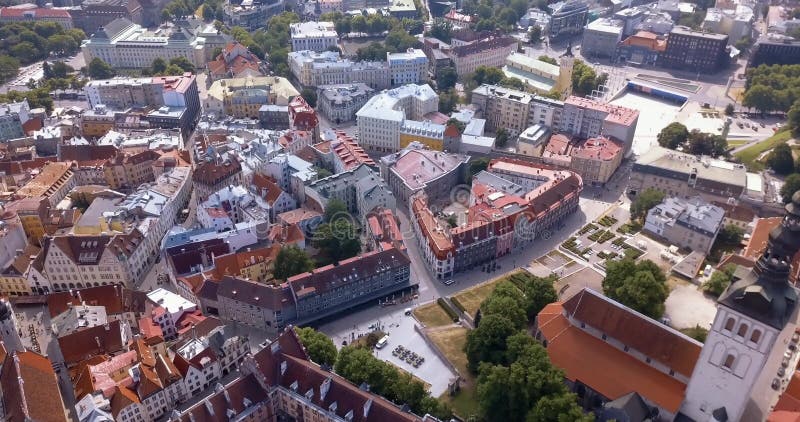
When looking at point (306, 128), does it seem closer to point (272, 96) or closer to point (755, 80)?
point (272, 96)

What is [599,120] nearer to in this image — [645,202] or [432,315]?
[645,202]

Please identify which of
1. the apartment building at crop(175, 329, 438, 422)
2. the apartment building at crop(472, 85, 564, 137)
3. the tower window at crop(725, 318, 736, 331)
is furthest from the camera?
the apartment building at crop(472, 85, 564, 137)

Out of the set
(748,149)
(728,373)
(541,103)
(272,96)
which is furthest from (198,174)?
(748,149)

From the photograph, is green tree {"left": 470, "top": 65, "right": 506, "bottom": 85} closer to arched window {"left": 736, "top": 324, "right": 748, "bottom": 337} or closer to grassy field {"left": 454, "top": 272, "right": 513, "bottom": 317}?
grassy field {"left": 454, "top": 272, "right": 513, "bottom": 317}

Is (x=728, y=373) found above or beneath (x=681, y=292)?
above

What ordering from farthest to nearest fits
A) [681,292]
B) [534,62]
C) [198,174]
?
[534,62] < [198,174] < [681,292]

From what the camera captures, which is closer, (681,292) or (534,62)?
(681,292)

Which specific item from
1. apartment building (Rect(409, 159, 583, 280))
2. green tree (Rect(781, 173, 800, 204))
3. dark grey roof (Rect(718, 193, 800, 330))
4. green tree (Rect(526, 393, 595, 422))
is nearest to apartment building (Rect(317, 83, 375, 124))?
apartment building (Rect(409, 159, 583, 280))

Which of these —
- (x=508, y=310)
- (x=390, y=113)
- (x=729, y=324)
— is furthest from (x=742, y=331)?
(x=390, y=113)
